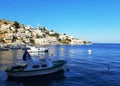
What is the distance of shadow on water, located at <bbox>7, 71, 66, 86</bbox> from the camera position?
45.7 meters

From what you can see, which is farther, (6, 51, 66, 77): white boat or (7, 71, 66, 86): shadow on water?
(6, 51, 66, 77): white boat

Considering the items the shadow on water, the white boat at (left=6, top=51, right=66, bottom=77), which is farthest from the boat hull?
the shadow on water

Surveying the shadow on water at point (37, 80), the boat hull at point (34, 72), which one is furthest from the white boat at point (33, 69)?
the shadow on water at point (37, 80)

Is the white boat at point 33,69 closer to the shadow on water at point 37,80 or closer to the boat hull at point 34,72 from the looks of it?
the boat hull at point 34,72

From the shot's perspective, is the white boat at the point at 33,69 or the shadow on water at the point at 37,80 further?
the white boat at the point at 33,69

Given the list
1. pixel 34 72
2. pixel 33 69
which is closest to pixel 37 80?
pixel 34 72

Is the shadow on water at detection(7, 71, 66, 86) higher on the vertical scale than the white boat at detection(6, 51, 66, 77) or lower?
lower

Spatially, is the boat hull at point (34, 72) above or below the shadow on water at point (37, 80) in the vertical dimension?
above

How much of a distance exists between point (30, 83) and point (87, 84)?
10.8 meters

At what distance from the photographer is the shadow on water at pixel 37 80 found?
150ft

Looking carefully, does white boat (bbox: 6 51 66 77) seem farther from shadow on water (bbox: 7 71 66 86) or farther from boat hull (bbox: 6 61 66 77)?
shadow on water (bbox: 7 71 66 86)

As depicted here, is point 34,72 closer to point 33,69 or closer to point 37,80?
point 33,69

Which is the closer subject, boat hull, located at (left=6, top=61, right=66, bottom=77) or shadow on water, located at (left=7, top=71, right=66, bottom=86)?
shadow on water, located at (left=7, top=71, right=66, bottom=86)

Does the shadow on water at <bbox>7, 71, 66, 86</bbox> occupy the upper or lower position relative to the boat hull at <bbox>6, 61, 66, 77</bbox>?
lower
